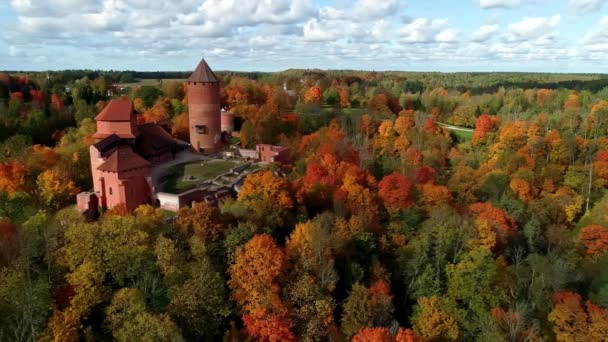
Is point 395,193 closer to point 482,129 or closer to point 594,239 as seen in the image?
point 594,239

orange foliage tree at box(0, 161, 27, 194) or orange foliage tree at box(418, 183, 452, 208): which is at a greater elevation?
orange foliage tree at box(0, 161, 27, 194)

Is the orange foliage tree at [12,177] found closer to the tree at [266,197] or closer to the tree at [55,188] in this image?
the tree at [55,188]

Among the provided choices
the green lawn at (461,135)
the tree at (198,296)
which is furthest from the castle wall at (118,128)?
the green lawn at (461,135)

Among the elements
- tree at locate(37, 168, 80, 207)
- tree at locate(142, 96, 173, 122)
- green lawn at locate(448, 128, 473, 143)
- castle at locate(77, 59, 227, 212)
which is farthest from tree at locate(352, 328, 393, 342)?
green lawn at locate(448, 128, 473, 143)

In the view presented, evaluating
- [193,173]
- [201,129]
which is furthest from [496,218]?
[201,129]

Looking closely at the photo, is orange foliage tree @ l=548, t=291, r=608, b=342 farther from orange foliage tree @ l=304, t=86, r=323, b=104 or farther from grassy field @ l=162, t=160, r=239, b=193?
orange foliage tree @ l=304, t=86, r=323, b=104

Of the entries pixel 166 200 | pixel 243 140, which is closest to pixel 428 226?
pixel 166 200

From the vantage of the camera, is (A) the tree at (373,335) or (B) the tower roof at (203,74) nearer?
(A) the tree at (373,335)
